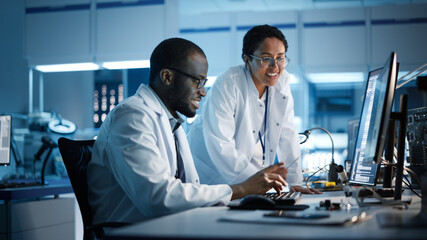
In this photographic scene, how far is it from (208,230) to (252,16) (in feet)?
15.1

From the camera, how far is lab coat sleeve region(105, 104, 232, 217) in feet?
4.27

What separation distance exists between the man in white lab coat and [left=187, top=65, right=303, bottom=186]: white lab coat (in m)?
0.27

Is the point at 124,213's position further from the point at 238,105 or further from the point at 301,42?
the point at 301,42

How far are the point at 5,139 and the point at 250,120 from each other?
1.71 metres

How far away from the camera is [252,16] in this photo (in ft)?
17.2

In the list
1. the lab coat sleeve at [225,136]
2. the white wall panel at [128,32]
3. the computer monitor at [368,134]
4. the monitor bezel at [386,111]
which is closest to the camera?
the monitor bezel at [386,111]

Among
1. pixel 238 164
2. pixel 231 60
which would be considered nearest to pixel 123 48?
pixel 231 60

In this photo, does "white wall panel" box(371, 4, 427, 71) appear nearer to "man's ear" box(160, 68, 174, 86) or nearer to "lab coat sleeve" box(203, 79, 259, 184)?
"lab coat sleeve" box(203, 79, 259, 184)

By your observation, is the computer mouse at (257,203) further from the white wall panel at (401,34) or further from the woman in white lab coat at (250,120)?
the white wall panel at (401,34)

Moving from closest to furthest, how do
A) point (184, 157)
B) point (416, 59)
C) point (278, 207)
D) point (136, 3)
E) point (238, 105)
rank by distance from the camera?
point (278, 207), point (184, 157), point (238, 105), point (136, 3), point (416, 59)

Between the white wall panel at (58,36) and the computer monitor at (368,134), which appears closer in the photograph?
the computer monitor at (368,134)

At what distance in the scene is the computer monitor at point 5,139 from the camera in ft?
9.78

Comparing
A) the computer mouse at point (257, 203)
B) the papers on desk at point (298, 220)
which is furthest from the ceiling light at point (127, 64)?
the papers on desk at point (298, 220)

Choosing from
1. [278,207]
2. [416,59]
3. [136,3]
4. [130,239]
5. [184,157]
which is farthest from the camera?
[416,59]
